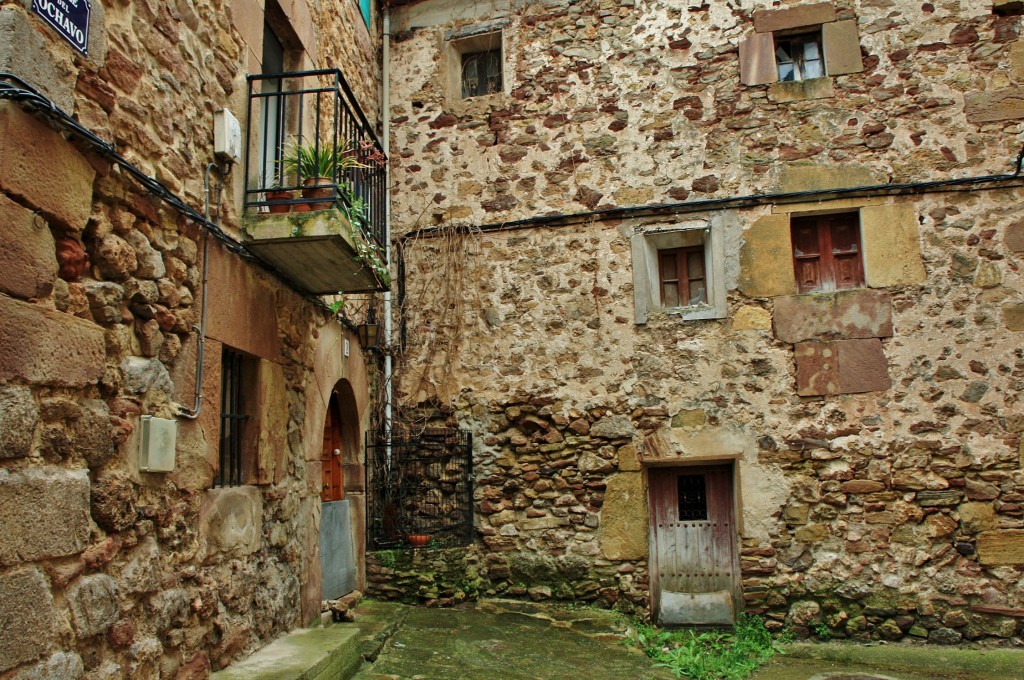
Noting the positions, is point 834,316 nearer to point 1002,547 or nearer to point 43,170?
point 1002,547

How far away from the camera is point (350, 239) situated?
4621 mm

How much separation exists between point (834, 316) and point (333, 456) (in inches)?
168

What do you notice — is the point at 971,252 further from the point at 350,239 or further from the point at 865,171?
the point at 350,239

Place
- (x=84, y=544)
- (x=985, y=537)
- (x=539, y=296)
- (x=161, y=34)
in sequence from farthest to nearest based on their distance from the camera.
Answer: (x=539, y=296), (x=985, y=537), (x=161, y=34), (x=84, y=544)

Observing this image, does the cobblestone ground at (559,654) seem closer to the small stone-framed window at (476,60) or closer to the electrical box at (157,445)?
the electrical box at (157,445)

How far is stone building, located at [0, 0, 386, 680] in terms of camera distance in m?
2.69

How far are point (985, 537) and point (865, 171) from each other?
3.05m

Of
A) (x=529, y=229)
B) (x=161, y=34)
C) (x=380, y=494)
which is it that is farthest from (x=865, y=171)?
(x=161, y=34)

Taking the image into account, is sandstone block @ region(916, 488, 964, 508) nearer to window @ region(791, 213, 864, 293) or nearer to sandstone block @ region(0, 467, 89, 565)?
window @ region(791, 213, 864, 293)

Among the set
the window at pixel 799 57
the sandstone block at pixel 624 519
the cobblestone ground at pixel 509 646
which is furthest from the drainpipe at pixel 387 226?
the window at pixel 799 57

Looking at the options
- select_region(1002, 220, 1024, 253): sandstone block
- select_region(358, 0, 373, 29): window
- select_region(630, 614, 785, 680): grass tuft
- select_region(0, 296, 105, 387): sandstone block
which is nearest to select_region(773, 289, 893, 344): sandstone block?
select_region(1002, 220, 1024, 253): sandstone block

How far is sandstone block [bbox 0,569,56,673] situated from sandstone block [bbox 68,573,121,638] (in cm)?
15

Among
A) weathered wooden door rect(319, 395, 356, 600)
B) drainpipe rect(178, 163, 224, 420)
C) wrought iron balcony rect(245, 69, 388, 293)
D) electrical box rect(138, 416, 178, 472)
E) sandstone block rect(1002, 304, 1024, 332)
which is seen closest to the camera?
electrical box rect(138, 416, 178, 472)

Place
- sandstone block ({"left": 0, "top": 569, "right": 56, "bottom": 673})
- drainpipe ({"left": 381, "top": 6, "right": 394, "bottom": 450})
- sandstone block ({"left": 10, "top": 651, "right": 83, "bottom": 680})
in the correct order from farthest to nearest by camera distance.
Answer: drainpipe ({"left": 381, "top": 6, "right": 394, "bottom": 450}) < sandstone block ({"left": 10, "top": 651, "right": 83, "bottom": 680}) < sandstone block ({"left": 0, "top": 569, "right": 56, "bottom": 673})
